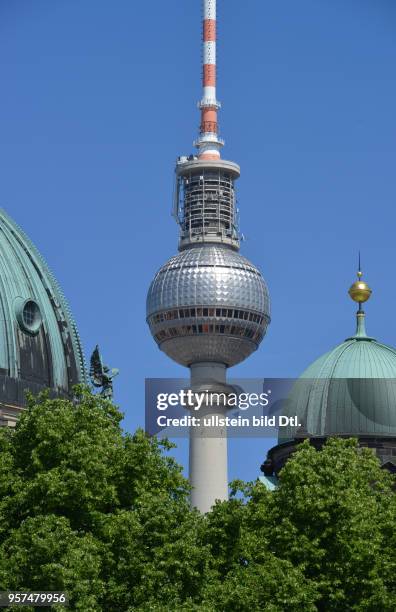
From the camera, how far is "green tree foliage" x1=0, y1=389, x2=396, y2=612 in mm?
108812

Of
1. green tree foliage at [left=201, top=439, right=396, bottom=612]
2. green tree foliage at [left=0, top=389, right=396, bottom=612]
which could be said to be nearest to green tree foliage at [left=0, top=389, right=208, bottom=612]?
green tree foliage at [left=0, top=389, right=396, bottom=612]

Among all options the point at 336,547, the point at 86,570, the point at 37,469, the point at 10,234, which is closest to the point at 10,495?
the point at 37,469

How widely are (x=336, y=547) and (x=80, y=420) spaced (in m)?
14.8

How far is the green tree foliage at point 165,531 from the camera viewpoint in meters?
109

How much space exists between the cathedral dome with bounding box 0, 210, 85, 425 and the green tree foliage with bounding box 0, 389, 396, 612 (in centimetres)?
2342

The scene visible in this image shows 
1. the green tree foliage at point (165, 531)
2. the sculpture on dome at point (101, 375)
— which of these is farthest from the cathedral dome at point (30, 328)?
the green tree foliage at point (165, 531)

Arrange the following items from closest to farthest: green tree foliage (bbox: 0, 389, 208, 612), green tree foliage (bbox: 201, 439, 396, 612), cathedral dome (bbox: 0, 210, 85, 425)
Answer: green tree foliage (bbox: 0, 389, 208, 612), green tree foliage (bbox: 201, 439, 396, 612), cathedral dome (bbox: 0, 210, 85, 425)

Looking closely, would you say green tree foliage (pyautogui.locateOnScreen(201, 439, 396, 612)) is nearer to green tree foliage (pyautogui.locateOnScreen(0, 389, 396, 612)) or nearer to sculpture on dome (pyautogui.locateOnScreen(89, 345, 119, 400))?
green tree foliage (pyautogui.locateOnScreen(0, 389, 396, 612))

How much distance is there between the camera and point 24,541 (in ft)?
360

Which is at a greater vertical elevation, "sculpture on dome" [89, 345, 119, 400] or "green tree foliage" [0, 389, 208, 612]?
"sculpture on dome" [89, 345, 119, 400]

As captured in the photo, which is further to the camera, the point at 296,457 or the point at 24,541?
the point at 296,457

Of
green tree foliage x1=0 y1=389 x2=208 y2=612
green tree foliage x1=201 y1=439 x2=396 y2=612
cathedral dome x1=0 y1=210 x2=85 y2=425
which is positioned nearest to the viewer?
green tree foliage x1=0 y1=389 x2=208 y2=612

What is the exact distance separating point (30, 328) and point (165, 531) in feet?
117

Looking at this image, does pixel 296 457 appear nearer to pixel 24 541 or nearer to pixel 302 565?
pixel 302 565
